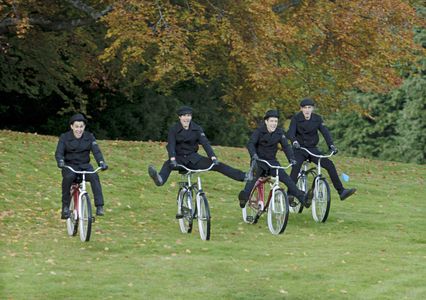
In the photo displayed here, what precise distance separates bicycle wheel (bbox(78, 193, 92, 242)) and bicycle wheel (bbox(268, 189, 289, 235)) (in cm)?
303

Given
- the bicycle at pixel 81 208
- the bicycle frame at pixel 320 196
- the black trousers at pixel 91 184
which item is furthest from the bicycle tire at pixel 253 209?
the bicycle at pixel 81 208

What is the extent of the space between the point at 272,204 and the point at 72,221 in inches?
124

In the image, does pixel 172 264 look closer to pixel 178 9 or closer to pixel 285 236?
pixel 285 236

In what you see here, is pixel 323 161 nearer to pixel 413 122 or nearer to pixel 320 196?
pixel 320 196

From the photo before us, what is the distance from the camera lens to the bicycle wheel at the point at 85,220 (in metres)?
16.8

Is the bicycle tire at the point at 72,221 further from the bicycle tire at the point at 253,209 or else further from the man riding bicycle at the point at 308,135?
the man riding bicycle at the point at 308,135

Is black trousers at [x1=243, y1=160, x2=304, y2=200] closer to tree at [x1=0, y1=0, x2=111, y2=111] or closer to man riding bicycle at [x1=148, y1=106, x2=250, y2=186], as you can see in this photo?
man riding bicycle at [x1=148, y1=106, x2=250, y2=186]

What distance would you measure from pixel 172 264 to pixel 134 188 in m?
9.23

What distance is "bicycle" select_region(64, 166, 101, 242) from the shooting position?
16.9 meters

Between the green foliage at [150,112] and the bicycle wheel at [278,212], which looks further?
the green foliage at [150,112]

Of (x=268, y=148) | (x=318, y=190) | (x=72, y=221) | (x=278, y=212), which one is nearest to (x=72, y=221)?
(x=72, y=221)

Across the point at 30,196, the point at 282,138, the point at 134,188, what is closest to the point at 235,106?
Answer: the point at 134,188

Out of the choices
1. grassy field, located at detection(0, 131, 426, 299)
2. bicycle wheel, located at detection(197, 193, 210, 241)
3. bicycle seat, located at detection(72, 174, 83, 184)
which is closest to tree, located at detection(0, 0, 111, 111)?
grassy field, located at detection(0, 131, 426, 299)

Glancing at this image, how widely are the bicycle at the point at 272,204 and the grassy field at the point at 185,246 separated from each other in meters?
0.22
